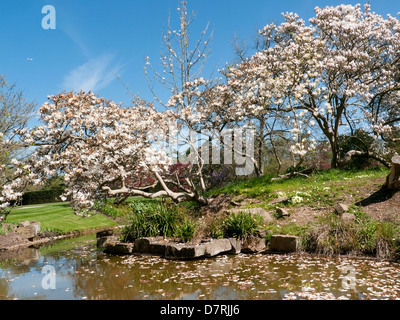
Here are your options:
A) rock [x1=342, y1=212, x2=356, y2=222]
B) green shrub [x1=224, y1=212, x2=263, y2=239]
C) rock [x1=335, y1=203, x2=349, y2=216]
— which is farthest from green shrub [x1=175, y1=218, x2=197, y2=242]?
rock [x1=335, y1=203, x2=349, y2=216]

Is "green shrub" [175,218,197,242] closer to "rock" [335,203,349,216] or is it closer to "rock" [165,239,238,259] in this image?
"rock" [165,239,238,259]

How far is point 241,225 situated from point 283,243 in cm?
118

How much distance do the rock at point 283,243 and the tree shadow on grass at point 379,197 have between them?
311 cm

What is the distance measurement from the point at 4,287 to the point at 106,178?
4.31 metres

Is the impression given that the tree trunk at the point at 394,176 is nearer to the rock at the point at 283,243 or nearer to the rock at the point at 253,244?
the rock at the point at 283,243

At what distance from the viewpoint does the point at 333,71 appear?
46.3 feet

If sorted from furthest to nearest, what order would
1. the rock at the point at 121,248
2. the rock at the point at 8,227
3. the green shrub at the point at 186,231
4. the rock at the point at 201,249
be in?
1. the rock at the point at 8,227
2. the rock at the point at 121,248
3. the green shrub at the point at 186,231
4. the rock at the point at 201,249

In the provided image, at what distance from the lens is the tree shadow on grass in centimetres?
930

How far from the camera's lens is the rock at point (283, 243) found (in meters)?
7.53

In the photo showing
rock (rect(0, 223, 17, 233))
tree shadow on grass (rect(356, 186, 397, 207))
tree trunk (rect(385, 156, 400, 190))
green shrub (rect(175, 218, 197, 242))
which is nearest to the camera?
green shrub (rect(175, 218, 197, 242))

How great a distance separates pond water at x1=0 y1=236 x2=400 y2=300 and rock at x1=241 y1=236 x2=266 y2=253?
317 millimetres

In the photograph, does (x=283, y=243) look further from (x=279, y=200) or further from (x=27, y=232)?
(x=27, y=232)

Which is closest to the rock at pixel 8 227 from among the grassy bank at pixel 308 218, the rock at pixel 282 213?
the grassy bank at pixel 308 218
